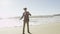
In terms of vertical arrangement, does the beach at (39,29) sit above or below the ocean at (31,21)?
below

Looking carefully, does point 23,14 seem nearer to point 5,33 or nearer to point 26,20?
point 26,20

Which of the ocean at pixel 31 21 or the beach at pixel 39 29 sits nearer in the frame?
the beach at pixel 39 29

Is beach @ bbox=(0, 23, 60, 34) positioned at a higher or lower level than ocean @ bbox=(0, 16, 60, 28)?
lower

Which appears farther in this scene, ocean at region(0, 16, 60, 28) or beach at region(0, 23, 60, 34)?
ocean at region(0, 16, 60, 28)

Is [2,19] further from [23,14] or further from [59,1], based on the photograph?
[59,1]

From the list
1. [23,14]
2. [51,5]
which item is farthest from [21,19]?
[51,5]

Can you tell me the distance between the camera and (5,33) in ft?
8.69

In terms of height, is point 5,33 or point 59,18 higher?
point 59,18

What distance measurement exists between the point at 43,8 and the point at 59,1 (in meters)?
0.32

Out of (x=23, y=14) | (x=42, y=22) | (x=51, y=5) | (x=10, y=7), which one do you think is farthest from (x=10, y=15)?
(x=51, y=5)

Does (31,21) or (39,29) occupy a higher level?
(31,21)

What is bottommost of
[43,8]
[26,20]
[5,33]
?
[5,33]

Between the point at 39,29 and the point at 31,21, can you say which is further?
the point at 31,21

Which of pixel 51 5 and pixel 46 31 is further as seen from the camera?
pixel 51 5
